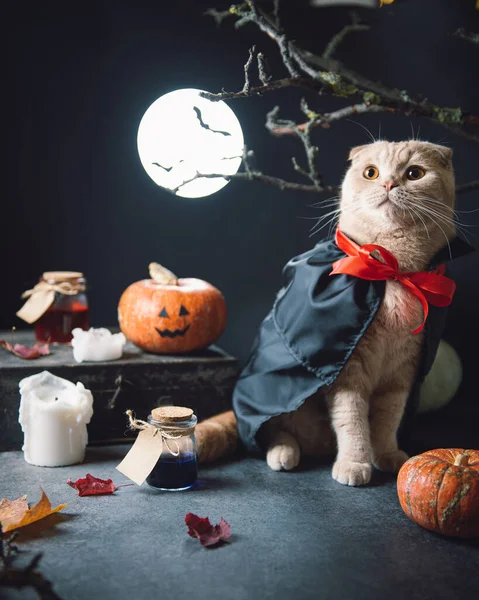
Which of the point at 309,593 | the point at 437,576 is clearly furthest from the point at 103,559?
the point at 437,576

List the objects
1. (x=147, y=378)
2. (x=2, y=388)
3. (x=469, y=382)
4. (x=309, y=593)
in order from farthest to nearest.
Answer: (x=469, y=382), (x=147, y=378), (x=2, y=388), (x=309, y=593)

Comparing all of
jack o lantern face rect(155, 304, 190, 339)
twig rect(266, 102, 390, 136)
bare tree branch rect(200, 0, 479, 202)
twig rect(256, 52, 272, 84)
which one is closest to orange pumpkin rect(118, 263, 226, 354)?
jack o lantern face rect(155, 304, 190, 339)

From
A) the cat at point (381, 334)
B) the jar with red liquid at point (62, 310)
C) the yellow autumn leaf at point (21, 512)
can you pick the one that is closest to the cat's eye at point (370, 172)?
the cat at point (381, 334)

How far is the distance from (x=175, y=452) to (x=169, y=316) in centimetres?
50

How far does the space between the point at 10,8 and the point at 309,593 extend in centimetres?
208

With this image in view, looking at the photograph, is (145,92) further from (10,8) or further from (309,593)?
(309,593)

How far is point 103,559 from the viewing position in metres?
1.28

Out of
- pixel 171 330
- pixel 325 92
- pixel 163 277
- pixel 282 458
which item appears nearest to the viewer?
pixel 282 458

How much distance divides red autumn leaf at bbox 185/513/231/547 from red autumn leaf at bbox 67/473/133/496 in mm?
300

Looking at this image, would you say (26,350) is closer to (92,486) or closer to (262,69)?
(92,486)

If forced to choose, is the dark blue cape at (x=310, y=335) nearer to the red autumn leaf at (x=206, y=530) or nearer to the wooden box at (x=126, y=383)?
the wooden box at (x=126, y=383)

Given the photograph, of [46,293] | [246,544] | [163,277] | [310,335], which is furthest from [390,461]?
[46,293]

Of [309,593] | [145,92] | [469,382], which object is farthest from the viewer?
[469,382]

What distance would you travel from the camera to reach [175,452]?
1.62 meters
